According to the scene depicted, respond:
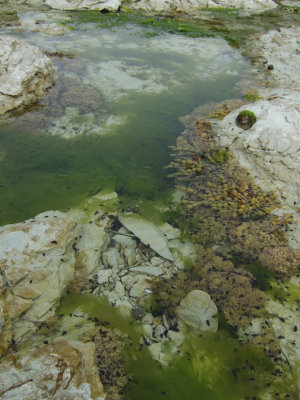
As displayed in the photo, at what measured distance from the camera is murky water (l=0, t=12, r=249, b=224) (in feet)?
33.5

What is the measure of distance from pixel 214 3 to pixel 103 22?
1466 cm

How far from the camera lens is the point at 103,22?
24.5 metres

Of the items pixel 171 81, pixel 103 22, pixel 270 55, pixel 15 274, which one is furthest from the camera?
pixel 103 22

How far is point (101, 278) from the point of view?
7.71 metres

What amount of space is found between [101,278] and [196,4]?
111 ft

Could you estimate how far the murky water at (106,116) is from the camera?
10.2m

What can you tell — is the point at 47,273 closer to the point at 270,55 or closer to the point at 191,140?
the point at 191,140

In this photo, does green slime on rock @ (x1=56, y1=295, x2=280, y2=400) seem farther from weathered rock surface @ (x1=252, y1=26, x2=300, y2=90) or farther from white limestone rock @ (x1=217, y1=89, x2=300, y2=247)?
weathered rock surface @ (x1=252, y1=26, x2=300, y2=90)

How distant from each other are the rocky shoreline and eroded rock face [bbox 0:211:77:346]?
0.07 feet

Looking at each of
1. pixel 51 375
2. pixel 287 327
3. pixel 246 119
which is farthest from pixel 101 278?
pixel 246 119

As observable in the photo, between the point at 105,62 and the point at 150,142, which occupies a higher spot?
the point at 105,62

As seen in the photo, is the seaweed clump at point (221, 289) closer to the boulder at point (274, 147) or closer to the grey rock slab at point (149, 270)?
the grey rock slab at point (149, 270)

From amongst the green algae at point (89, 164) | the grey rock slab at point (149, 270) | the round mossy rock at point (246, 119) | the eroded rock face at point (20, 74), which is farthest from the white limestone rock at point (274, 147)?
the eroded rock face at point (20, 74)

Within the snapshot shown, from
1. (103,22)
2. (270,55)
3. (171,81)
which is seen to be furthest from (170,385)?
(103,22)
